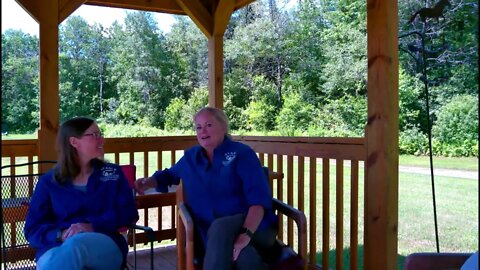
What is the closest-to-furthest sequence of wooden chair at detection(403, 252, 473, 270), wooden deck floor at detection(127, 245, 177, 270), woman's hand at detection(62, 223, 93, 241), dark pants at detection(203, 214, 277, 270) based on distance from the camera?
wooden chair at detection(403, 252, 473, 270) → woman's hand at detection(62, 223, 93, 241) → dark pants at detection(203, 214, 277, 270) → wooden deck floor at detection(127, 245, 177, 270)

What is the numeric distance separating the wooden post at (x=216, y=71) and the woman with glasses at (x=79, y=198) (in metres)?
1.99

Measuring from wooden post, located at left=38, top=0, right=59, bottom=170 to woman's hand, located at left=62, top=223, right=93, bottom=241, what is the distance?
4.98 ft

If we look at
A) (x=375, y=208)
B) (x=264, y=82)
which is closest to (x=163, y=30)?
(x=264, y=82)

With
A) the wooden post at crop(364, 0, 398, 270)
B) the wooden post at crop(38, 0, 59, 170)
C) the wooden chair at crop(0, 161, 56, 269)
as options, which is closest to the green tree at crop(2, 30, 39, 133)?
the wooden post at crop(38, 0, 59, 170)

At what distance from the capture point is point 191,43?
604 inches

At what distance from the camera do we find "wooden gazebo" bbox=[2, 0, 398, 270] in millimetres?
2281

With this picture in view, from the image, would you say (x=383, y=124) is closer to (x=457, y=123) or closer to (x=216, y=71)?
(x=216, y=71)

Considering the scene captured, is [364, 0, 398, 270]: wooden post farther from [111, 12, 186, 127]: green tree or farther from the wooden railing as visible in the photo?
[111, 12, 186, 127]: green tree

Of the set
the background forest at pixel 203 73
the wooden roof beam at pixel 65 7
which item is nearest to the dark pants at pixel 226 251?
the wooden roof beam at pixel 65 7

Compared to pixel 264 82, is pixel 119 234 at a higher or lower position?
lower

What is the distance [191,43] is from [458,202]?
10.7 m

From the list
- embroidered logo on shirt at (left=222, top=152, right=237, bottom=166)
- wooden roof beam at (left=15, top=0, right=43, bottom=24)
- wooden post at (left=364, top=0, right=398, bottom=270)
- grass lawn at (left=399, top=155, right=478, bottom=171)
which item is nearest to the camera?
embroidered logo on shirt at (left=222, top=152, right=237, bottom=166)

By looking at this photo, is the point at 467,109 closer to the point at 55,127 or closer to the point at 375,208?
the point at 375,208

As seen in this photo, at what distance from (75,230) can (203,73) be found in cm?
1324
